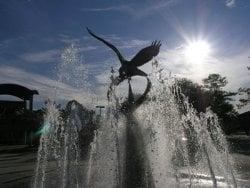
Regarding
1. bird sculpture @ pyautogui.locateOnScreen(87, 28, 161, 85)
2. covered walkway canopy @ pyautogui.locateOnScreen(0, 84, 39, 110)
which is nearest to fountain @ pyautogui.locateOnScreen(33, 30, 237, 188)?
bird sculpture @ pyautogui.locateOnScreen(87, 28, 161, 85)

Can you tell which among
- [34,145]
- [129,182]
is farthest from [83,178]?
[34,145]

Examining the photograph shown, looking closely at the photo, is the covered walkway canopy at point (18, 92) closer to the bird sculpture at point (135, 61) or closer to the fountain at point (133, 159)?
the fountain at point (133, 159)

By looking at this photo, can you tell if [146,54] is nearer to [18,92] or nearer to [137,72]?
[137,72]

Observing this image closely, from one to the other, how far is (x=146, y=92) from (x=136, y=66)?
Answer: 783 mm

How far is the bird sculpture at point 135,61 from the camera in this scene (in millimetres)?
11195

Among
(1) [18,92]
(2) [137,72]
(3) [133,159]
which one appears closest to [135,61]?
(2) [137,72]

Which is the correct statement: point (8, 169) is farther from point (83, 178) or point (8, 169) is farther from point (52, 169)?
point (83, 178)

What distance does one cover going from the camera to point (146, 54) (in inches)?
445

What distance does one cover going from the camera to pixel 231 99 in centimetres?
6738

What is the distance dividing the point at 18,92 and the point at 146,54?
91.8 ft

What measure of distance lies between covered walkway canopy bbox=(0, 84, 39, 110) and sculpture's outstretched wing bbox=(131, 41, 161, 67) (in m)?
26.5

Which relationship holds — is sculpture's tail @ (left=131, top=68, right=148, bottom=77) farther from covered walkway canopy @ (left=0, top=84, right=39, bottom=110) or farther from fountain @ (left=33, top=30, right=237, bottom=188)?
covered walkway canopy @ (left=0, top=84, right=39, bottom=110)

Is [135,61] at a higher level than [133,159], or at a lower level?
higher

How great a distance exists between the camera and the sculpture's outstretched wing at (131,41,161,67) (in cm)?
1116
